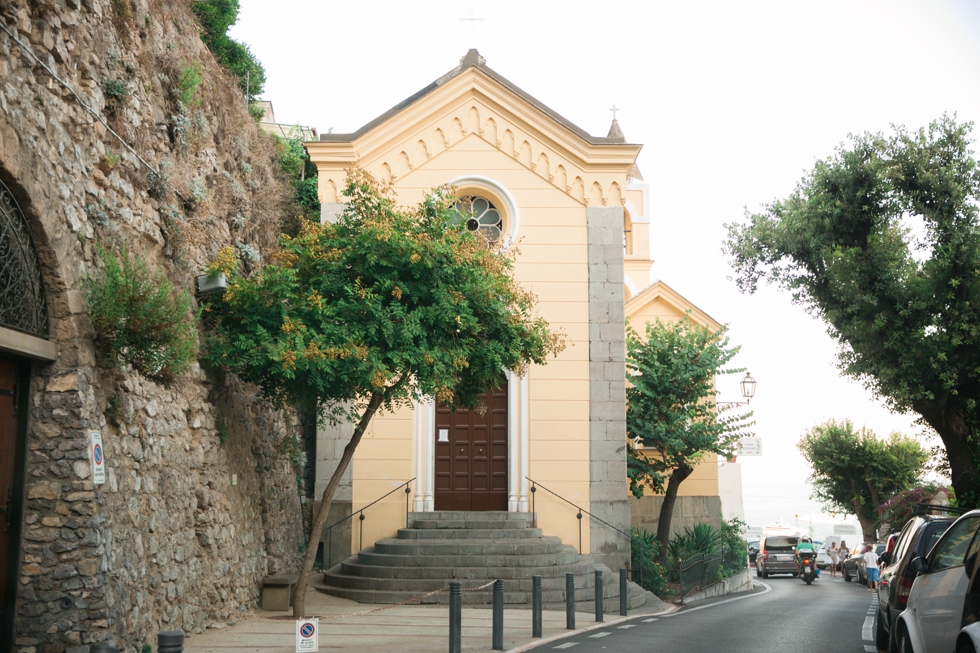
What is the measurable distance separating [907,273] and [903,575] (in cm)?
771

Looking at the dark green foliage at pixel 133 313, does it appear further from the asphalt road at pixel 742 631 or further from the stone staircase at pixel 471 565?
the stone staircase at pixel 471 565

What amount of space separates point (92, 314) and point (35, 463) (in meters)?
1.57

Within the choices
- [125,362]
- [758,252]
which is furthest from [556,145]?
[125,362]

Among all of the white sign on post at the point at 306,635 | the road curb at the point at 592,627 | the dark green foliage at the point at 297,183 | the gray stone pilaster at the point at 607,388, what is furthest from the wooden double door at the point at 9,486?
the gray stone pilaster at the point at 607,388

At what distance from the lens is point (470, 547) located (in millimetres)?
16719

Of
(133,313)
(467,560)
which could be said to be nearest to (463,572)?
(467,560)

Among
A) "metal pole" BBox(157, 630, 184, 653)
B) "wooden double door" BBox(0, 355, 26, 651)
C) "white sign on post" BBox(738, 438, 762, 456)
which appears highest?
"white sign on post" BBox(738, 438, 762, 456)

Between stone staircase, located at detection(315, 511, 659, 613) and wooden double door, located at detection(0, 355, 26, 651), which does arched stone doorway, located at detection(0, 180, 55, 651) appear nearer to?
wooden double door, located at detection(0, 355, 26, 651)

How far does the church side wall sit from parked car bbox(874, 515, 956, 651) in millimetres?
7825

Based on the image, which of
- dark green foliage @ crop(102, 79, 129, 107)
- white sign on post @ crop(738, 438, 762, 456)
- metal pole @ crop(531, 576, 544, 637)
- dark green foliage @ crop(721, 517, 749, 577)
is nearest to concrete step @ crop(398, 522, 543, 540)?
metal pole @ crop(531, 576, 544, 637)

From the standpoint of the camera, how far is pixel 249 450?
14.7 metres

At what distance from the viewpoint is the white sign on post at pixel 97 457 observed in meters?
8.83

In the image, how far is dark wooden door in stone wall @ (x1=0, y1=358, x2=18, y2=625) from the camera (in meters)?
8.27

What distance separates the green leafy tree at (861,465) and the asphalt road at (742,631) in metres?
22.9
